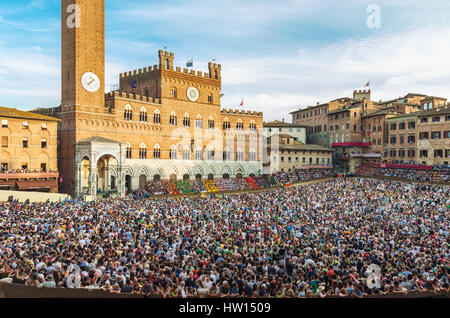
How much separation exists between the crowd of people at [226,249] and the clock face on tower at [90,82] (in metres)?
18.6

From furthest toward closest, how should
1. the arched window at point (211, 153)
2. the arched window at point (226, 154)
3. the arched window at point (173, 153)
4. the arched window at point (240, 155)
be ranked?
the arched window at point (240, 155) → the arched window at point (226, 154) → the arched window at point (211, 153) → the arched window at point (173, 153)

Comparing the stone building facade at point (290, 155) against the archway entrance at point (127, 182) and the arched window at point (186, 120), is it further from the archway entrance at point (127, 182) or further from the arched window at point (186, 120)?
the archway entrance at point (127, 182)

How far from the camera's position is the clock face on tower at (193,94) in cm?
5603

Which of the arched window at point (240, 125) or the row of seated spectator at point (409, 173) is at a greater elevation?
the arched window at point (240, 125)

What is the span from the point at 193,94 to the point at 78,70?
18418 millimetres

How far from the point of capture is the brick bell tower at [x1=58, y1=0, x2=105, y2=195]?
43719mm

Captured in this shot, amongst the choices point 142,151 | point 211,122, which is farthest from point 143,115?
point 211,122

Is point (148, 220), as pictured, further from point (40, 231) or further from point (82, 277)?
point (82, 277)

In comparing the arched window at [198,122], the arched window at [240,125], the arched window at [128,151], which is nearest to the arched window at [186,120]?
the arched window at [198,122]

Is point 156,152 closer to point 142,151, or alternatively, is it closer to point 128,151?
point 142,151

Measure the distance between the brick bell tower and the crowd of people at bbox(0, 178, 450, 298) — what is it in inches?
596

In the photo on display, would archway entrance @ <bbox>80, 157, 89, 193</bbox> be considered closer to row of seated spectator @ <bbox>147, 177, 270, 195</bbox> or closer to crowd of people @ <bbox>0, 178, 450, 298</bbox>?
row of seated spectator @ <bbox>147, 177, 270, 195</bbox>
